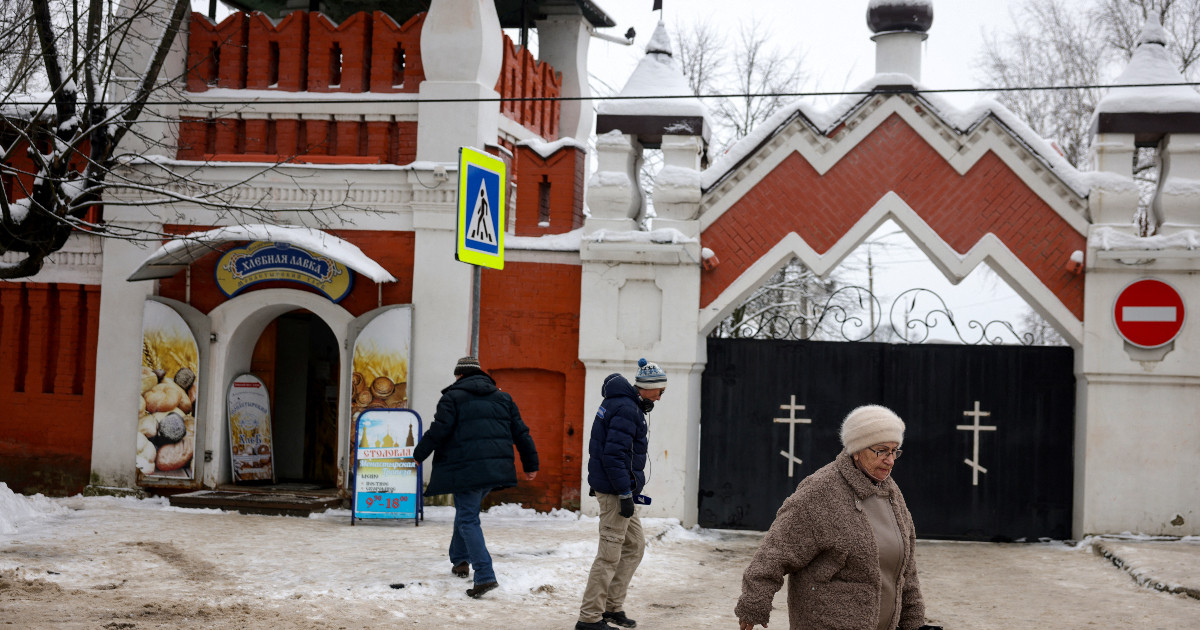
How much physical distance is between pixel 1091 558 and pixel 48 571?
30.3 feet

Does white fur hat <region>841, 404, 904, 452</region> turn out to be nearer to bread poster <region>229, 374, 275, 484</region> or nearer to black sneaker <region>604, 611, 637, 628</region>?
black sneaker <region>604, 611, 637, 628</region>

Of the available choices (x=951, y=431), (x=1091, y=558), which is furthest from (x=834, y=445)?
(x=1091, y=558)

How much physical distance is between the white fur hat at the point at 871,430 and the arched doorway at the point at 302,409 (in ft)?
38.7

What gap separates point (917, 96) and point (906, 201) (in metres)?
1.11

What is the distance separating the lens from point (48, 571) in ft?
28.3

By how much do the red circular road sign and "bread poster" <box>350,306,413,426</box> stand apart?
7.53 metres

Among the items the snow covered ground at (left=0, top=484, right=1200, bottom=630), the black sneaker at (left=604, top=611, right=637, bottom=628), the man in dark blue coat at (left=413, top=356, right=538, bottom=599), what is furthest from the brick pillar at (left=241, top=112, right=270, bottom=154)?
the black sneaker at (left=604, top=611, right=637, bottom=628)

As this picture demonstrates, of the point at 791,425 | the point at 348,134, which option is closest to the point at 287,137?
Result: the point at 348,134

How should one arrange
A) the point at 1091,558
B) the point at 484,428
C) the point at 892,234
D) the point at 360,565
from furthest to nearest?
the point at 892,234, the point at 1091,558, the point at 360,565, the point at 484,428

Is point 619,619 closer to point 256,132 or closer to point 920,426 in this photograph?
point 920,426

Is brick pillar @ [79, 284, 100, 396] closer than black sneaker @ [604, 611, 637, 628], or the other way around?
black sneaker @ [604, 611, 637, 628]

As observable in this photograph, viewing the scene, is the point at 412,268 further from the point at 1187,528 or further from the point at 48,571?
the point at 1187,528

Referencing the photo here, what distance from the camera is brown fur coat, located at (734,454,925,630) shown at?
427 centimetres

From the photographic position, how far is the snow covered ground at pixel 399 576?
304 inches
